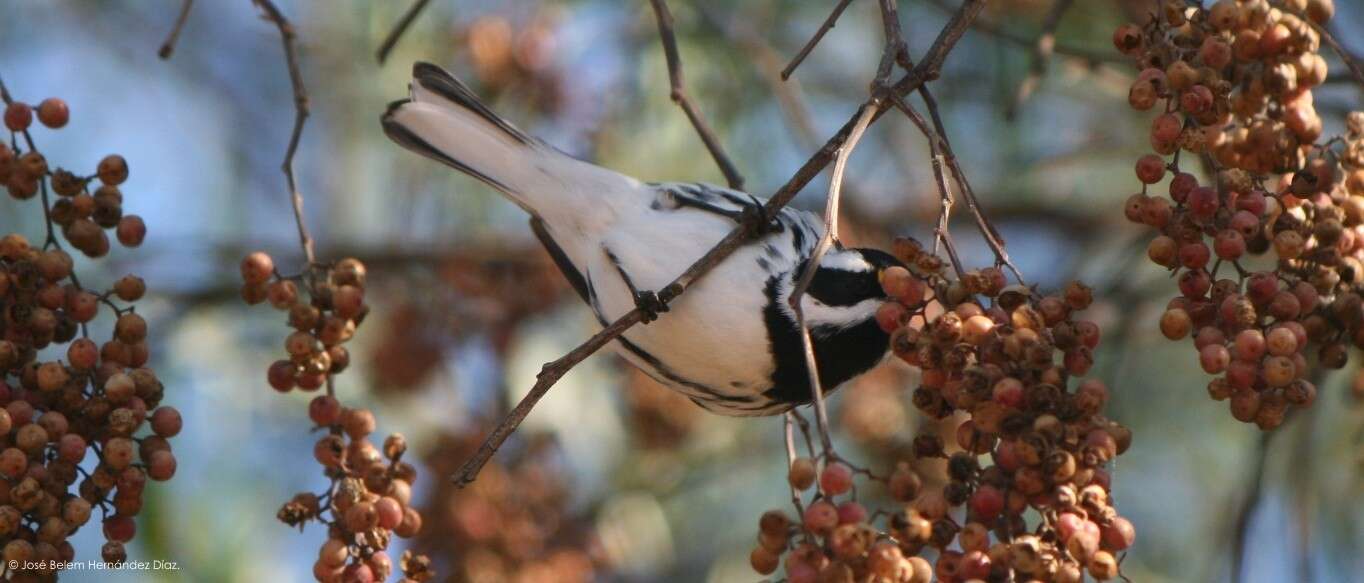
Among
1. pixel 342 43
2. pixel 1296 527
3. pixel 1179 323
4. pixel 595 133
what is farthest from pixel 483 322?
pixel 1179 323

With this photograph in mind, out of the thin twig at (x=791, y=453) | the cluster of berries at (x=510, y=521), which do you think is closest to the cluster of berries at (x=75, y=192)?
the thin twig at (x=791, y=453)

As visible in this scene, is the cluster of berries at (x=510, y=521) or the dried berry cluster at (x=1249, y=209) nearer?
the dried berry cluster at (x=1249, y=209)

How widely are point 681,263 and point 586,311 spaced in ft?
5.61

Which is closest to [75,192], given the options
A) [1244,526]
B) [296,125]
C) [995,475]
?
[296,125]

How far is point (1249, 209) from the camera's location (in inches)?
65.9

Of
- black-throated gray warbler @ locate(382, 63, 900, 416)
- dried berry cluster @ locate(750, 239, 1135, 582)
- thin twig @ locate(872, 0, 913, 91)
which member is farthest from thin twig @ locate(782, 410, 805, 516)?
thin twig @ locate(872, 0, 913, 91)

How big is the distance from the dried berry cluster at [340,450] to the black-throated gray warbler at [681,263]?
382 mm

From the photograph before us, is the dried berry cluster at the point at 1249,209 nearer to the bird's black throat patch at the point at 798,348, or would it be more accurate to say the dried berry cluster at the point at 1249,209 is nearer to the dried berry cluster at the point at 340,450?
the bird's black throat patch at the point at 798,348

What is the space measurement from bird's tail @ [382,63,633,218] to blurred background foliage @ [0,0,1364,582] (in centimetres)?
74

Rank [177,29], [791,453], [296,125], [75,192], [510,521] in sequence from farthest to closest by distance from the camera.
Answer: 1. [510,521]
2. [177,29]
3. [296,125]
4. [75,192]
5. [791,453]

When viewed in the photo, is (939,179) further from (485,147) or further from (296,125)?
(485,147)

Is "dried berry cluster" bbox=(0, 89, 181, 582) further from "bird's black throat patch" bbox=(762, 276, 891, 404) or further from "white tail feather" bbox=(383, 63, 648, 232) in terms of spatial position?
"bird's black throat patch" bbox=(762, 276, 891, 404)

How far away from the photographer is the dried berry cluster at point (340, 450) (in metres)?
1.80

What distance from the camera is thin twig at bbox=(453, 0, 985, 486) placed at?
1543 mm
